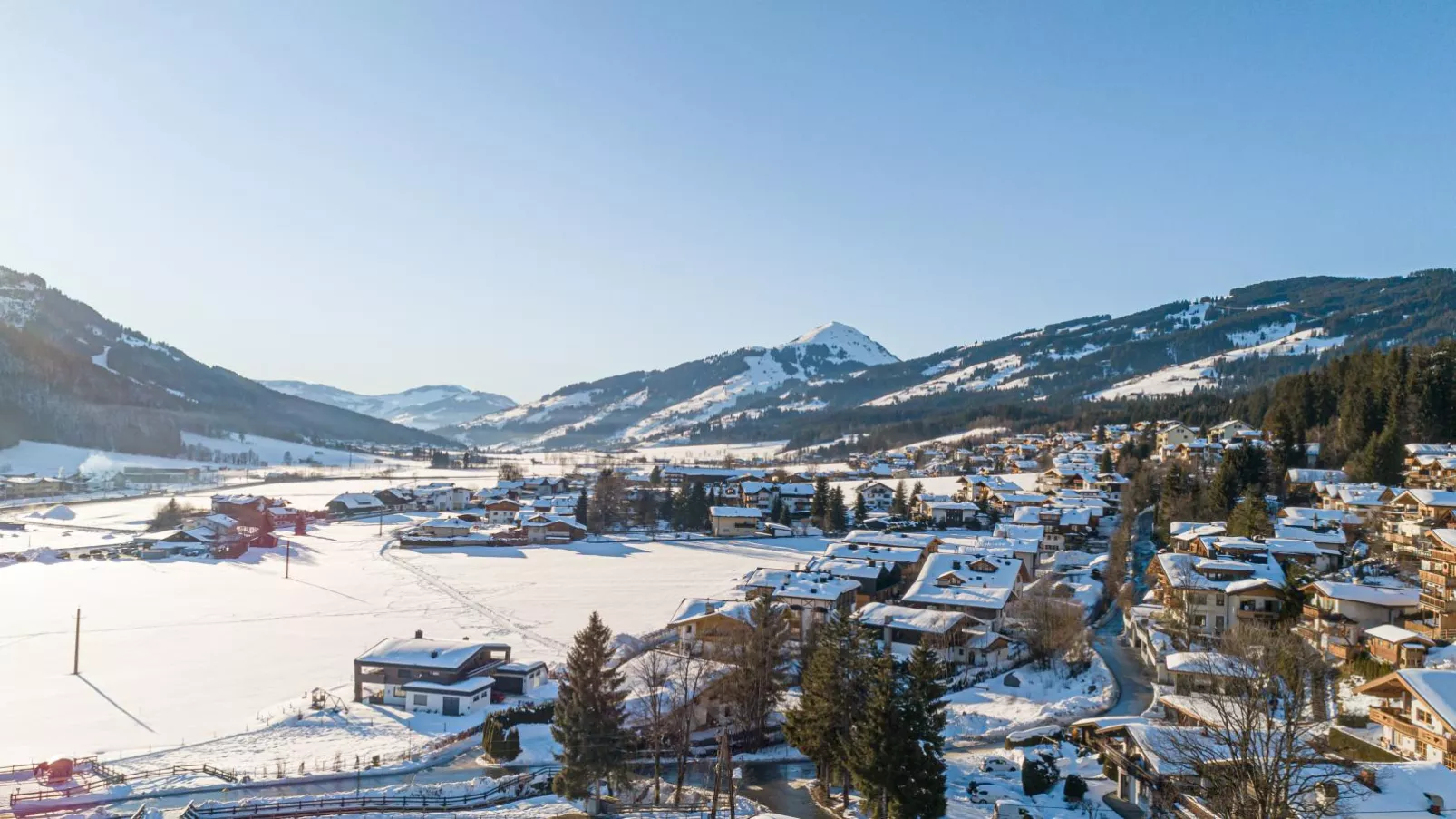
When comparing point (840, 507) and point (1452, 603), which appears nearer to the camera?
point (1452, 603)

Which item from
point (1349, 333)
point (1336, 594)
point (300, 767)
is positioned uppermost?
point (1349, 333)

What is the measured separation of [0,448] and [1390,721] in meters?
152

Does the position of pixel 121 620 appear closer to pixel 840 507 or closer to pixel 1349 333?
pixel 840 507

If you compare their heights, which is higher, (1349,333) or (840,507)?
(1349,333)

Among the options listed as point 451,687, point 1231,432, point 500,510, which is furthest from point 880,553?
point 1231,432

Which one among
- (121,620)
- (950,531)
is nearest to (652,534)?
(950,531)

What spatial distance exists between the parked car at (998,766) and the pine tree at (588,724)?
8702 mm

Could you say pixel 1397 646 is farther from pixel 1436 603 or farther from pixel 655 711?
pixel 655 711

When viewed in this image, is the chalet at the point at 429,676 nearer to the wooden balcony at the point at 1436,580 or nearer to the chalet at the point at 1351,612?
the chalet at the point at 1351,612

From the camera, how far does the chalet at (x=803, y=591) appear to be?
33344 millimetres

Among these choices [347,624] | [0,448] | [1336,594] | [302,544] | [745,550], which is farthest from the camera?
[0,448]

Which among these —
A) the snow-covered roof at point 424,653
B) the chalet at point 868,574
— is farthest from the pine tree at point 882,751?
the chalet at point 868,574

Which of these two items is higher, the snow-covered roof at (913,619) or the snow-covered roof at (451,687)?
the snow-covered roof at (913,619)

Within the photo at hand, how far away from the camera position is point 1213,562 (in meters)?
32.7
